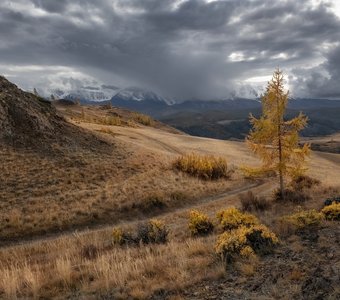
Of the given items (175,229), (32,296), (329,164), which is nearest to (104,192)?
(175,229)

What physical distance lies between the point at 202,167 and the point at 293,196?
41.0 ft

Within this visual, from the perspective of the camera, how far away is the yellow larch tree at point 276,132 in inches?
1251

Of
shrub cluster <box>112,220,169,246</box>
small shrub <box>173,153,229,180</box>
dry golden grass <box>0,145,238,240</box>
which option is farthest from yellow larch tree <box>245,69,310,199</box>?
shrub cluster <box>112,220,169,246</box>

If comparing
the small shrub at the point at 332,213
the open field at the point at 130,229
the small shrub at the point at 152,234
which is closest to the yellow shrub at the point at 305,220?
the open field at the point at 130,229

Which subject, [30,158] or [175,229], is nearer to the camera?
[175,229]

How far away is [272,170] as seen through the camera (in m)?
33.4

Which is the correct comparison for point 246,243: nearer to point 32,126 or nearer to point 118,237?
point 118,237

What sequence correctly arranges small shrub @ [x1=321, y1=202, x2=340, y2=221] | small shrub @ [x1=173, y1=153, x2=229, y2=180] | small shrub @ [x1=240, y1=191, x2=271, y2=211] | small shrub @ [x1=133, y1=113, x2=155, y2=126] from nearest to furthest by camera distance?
small shrub @ [x1=321, y1=202, x2=340, y2=221], small shrub @ [x1=240, y1=191, x2=271, y2=211], small shrub @ [x1=173, y1=153, x2=229, y2=180], small shrub @ [x1=133, y1=113, x2=155, y2=126]

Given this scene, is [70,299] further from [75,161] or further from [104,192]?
[75,161]

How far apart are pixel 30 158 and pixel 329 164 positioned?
47440 millimetres

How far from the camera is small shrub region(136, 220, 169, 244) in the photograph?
18.0 m

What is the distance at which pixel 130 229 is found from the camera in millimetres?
23000

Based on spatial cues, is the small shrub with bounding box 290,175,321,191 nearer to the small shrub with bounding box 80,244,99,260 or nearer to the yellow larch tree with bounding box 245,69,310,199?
the yellow larch tree with bounding box 245,69,310,199

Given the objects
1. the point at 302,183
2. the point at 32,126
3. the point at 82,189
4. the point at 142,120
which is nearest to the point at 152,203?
the point at 82,189
